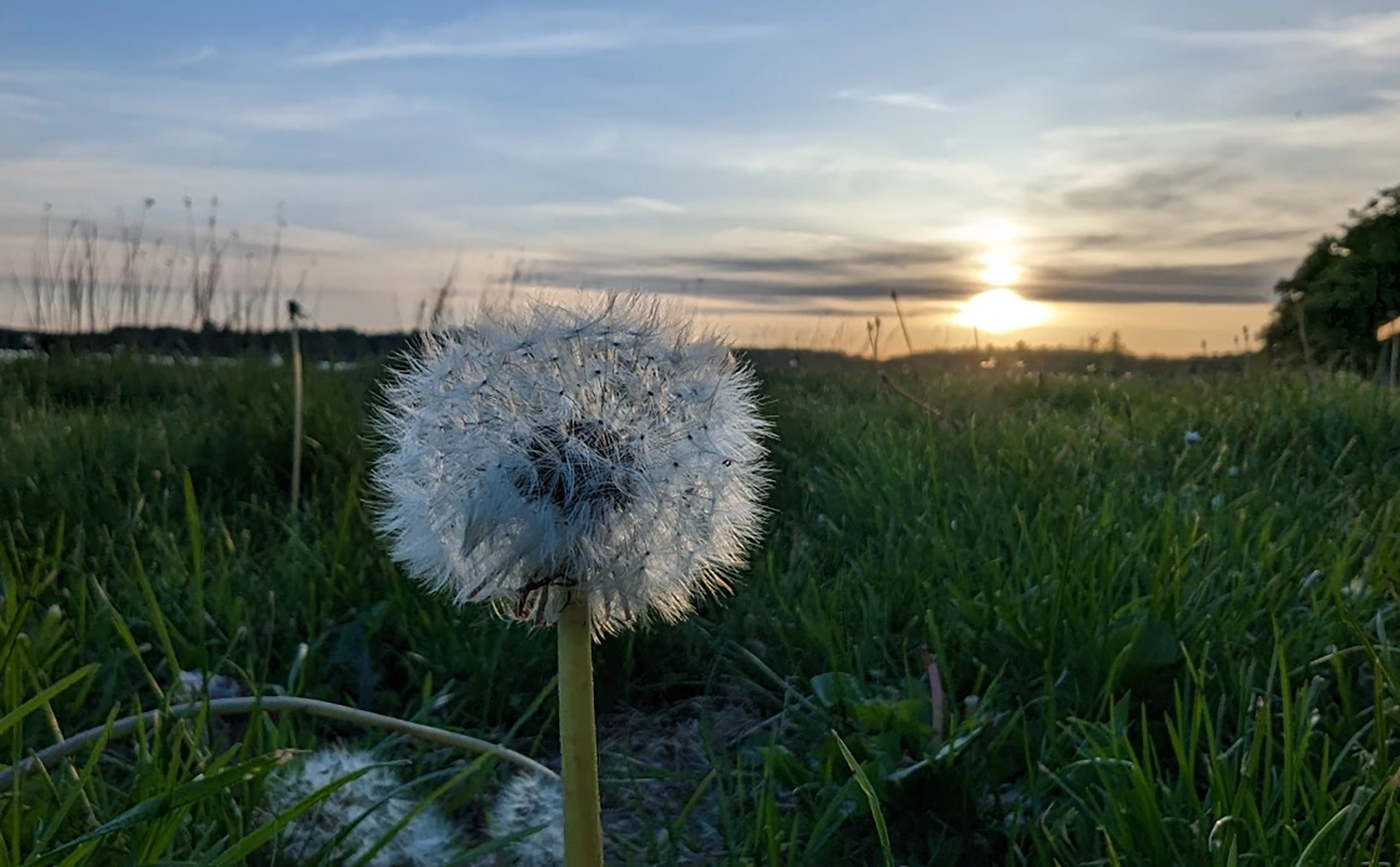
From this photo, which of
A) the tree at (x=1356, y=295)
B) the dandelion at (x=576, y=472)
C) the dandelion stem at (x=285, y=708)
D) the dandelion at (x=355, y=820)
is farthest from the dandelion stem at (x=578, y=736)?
the tree at (x=1356, y=295)

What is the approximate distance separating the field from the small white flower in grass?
0.06 metres

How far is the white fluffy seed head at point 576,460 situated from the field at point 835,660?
0.45 meters

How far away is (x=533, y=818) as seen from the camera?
2426 mm

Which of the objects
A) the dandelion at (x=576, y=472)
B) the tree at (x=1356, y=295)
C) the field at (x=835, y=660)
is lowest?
the field at (x=835, y=660)

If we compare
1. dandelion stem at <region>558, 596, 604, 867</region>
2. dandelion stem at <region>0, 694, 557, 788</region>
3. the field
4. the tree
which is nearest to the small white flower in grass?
the field

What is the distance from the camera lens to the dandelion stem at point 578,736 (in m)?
1.64

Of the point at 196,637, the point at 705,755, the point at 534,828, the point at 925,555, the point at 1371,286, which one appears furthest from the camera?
the point at 1371,286

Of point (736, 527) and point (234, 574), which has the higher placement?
point (736, 527)

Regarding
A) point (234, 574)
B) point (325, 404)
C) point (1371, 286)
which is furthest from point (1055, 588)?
point (1371, 286)

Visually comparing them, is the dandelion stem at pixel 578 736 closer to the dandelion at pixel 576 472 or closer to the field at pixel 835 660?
the dandelion at pixel 576 472

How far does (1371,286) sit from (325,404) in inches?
926

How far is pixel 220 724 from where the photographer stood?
9.94ft

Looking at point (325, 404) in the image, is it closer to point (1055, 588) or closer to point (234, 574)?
point (234, 574)

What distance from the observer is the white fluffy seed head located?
1.70 meters
